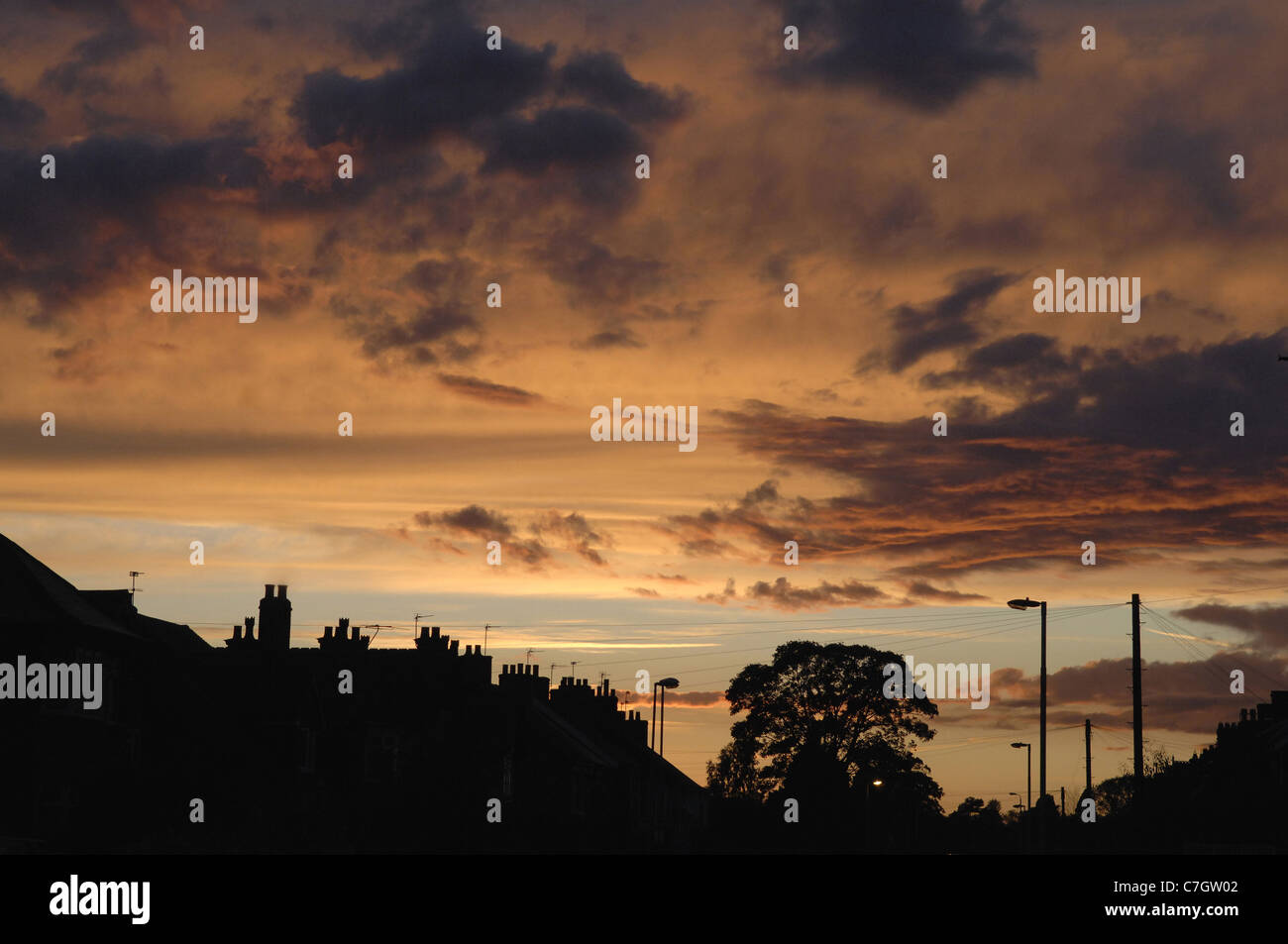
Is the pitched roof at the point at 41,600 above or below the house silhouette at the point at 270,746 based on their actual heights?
above

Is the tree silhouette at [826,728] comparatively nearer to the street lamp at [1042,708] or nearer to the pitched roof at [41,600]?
the street lamp at [1042,708]

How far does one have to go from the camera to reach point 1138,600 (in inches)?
1954

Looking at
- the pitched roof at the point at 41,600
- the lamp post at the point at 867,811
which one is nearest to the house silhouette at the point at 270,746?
the pitched roof at the point at 41,600

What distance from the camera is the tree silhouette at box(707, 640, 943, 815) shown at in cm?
8281

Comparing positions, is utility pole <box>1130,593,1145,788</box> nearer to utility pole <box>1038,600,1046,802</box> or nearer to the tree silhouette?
utility pole <box>1038,600,1046,802</box>

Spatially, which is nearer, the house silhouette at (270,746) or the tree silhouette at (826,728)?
the house silhouette at (270,746)

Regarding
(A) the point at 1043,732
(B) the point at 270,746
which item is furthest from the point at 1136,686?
(B) the point at 270,746

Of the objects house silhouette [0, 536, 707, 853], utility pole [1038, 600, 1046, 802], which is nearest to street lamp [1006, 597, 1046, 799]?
utility pole [1038, 600, 1046, 802]

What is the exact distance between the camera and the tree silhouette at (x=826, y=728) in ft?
272

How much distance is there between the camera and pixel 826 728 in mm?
84125

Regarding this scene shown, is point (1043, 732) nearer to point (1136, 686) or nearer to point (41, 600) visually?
point (1136, 686)
